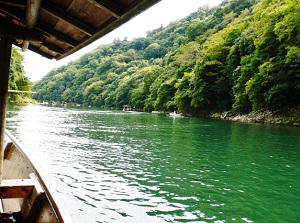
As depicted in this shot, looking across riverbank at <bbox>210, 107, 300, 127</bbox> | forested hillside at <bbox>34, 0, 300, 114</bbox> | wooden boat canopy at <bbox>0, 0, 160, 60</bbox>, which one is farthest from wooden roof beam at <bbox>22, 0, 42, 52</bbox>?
riverbank at <bbox>210, 107, 300, 127</bbox>

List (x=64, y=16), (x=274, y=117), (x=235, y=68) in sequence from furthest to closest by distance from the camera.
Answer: (x=235, y=68), (x=274, y=117), (x=64, y=16)

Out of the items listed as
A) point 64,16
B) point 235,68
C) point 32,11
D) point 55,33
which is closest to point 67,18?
point 64,16

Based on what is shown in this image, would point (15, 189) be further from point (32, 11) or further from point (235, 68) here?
point (235, 68)

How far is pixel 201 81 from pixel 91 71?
128041 millimetres

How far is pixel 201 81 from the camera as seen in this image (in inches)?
2360

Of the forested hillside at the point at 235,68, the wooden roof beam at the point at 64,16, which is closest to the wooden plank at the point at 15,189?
the wooden roof beam at the point at 64,16

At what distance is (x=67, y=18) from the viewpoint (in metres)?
4.25

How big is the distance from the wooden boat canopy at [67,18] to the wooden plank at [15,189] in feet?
8.07

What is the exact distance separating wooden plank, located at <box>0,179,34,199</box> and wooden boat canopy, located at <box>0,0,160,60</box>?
2.46 meters

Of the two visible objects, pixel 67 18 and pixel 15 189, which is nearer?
pixel 67 18

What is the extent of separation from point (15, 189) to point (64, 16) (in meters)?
2.93

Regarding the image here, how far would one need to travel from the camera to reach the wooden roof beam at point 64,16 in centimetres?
411

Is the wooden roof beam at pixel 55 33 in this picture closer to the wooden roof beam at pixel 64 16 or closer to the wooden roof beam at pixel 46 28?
the wooden roof beam at pixel 46 28

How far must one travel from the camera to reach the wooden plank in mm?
4684
